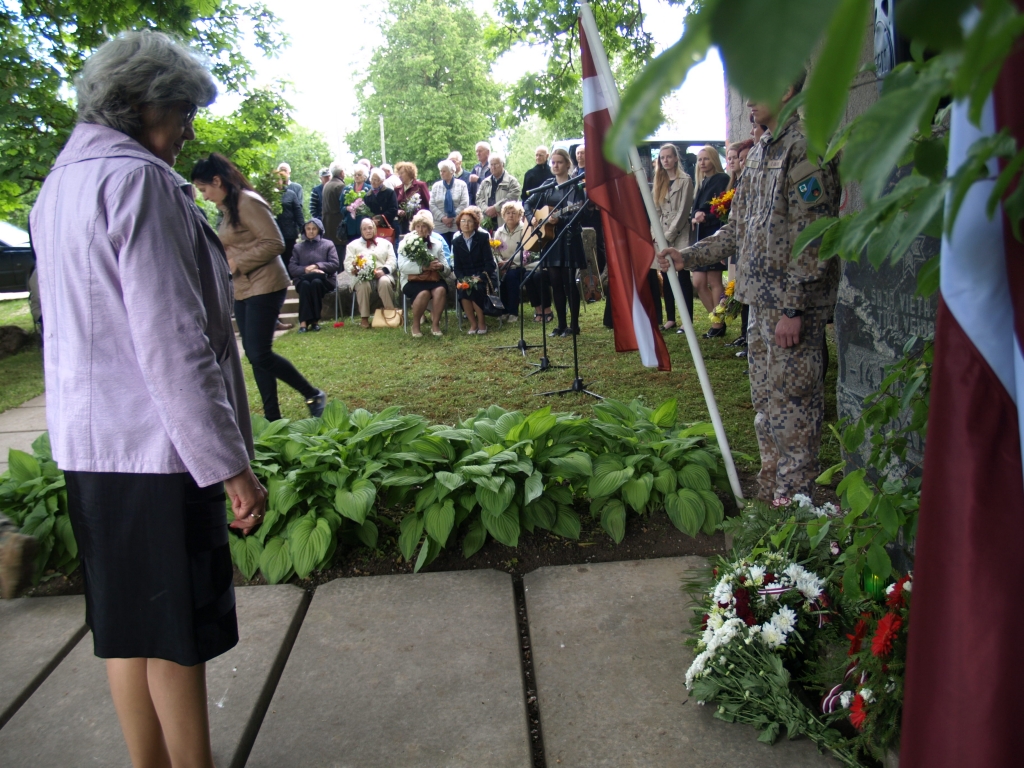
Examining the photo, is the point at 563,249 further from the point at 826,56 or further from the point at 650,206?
the point at 826,56

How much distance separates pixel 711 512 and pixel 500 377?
14.5 ft

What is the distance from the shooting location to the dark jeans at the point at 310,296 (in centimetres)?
1191

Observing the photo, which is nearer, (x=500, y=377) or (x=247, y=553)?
(x=247, y=553)

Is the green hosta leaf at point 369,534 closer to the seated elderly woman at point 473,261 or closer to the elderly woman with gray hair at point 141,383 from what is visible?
the elderly woman with gray hair at point 141,383

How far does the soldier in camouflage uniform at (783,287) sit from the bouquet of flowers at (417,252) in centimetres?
747

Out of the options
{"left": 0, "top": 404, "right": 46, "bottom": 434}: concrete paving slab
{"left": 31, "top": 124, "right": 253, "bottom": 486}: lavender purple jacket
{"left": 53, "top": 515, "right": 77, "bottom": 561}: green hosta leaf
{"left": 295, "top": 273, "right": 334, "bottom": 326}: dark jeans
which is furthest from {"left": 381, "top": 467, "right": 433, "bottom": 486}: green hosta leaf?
{"left": 295, "top": 273, "right": 334, "bottom": 326}: dark jeans

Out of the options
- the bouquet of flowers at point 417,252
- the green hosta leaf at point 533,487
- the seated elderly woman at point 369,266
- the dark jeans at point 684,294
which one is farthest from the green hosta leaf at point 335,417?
the seated elderly woman at point 369,266

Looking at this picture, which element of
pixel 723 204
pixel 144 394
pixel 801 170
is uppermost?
pixel 723 204

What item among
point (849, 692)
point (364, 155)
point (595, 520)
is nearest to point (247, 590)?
point (595, 520)

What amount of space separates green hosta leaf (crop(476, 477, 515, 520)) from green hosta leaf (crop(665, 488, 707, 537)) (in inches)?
27.7

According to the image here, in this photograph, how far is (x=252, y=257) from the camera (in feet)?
16.9

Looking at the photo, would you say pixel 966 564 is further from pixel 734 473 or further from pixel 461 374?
pixel 461 374

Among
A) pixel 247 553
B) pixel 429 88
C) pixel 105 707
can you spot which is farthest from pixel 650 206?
pixel 429 88

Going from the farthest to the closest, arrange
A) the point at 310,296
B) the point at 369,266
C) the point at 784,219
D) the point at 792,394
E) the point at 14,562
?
the point at 310,296
the point at 369,266
the point at 792,394
the point at 784,219
the point at 14,562
